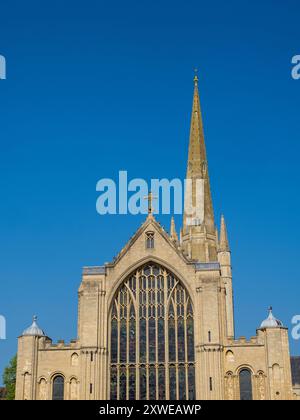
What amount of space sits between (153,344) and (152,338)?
44 centimetres

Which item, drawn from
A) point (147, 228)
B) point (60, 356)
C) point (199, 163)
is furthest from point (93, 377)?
point (199, 163)

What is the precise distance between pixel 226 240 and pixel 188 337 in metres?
20.1

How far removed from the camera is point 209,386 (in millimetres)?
52719

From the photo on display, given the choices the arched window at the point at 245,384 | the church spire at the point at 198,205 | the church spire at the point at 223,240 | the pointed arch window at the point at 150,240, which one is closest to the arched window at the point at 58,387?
the pointed arch window at the point at 150,240

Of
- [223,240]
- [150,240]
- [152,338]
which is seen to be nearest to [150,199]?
[150,240]

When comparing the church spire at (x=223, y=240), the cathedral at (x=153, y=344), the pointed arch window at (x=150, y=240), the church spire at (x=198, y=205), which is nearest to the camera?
the cathedral at (x=153, y=344)

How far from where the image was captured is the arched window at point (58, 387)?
54.9 m

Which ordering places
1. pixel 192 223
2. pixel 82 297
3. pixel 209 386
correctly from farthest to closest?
1. pixel 192 223
2. pixel 82 297
3. pixel 209 386

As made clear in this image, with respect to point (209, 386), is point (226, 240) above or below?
above

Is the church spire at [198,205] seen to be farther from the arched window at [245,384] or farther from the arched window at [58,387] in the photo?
the arched window at [58,387]

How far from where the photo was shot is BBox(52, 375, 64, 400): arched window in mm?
54906

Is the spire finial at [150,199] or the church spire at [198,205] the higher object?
the church spire at [198,205]

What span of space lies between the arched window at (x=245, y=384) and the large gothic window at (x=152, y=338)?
11.3 ft

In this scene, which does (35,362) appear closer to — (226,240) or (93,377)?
(93,377)
